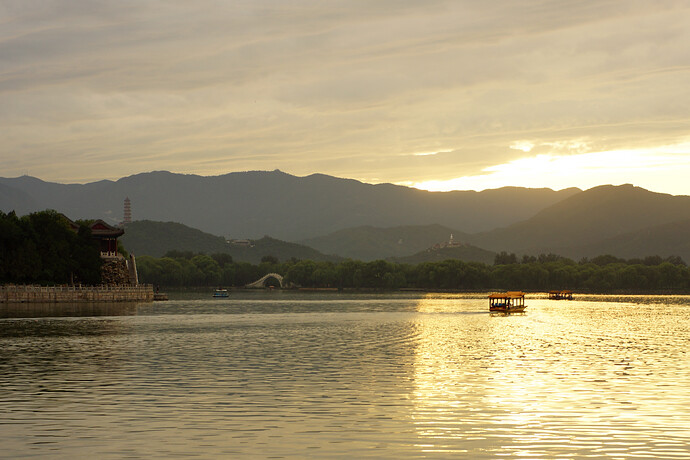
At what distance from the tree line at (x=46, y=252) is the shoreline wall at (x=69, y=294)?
3224 millimetres

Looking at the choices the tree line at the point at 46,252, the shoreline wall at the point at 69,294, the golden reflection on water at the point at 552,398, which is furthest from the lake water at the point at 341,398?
the tree line at the point at 46,252

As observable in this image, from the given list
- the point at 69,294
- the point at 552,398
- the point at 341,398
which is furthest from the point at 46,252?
the point at 552,398

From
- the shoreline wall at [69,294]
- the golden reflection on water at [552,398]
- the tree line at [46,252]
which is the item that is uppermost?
the tree line at [46,252]

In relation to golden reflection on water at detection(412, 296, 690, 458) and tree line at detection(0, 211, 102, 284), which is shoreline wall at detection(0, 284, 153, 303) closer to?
tree line at detection(0, 211, 102, 284)

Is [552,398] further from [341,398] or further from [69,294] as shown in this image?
[69,294]

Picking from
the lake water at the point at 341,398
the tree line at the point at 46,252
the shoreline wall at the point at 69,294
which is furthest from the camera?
the tree line at the point at 46,252

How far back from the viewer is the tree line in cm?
13925

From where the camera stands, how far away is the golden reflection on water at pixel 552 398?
24422mm

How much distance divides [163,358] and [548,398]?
87.1ft

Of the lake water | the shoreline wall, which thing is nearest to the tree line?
the shoreline wall

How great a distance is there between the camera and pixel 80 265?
504 ft

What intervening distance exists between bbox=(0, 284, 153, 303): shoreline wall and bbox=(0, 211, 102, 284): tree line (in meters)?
3.22

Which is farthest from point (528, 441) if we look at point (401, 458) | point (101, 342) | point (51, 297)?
point (51, 297)

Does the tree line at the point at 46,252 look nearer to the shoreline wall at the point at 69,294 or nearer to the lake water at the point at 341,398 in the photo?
the shoreline wall at the point at 69,294
